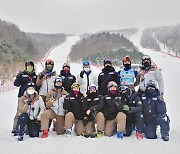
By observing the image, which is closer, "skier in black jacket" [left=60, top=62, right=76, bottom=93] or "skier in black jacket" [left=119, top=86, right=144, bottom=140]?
"skier in black jacket" [left=119, top=86, right=144, bottom=140]

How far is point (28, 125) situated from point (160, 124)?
2800mm

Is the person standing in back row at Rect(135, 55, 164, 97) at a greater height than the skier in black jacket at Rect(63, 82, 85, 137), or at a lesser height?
greater

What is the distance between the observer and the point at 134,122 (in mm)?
7656

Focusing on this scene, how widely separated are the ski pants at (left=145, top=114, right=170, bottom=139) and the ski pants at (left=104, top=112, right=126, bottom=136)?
53 cm

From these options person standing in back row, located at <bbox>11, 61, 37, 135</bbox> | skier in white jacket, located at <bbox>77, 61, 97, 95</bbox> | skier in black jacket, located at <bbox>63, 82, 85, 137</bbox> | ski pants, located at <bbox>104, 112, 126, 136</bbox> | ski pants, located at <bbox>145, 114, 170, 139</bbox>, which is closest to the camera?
ski pants, located at <bbox>145, 114, 170, 139</bbox>

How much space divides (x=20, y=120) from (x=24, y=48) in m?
42.0

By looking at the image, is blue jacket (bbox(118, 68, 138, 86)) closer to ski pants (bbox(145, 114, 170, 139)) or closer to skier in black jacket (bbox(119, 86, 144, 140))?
skier in black jacket (bbox(119, 86, 144, 140))

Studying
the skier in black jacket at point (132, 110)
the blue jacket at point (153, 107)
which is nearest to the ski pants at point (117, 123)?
the skier in black jacket at point (132, 110)

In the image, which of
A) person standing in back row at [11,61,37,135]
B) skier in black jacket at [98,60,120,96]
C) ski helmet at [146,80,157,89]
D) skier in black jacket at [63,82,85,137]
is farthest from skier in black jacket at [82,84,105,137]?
person standing in back row at [11,61,37,135]

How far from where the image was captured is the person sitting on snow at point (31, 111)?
7484 mm

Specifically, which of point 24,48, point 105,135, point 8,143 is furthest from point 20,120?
point 24,48

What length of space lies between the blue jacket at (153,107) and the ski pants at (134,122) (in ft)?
0.48

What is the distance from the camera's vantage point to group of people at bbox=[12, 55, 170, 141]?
7.47m

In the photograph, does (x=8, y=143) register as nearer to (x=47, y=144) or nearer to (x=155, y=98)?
(x=47, y=144)
